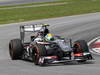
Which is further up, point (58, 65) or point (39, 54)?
point (39, 54)

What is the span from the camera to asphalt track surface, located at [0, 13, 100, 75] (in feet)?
36.5

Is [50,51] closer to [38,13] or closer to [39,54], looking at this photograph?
[39,54]

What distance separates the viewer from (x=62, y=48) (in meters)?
13.0

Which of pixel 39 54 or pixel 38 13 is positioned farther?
pixel 38 13

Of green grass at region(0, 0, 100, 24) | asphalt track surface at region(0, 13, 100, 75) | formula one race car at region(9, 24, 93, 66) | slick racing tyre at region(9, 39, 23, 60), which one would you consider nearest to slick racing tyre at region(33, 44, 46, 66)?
formula one race car at region(9, 24, 93, 66)

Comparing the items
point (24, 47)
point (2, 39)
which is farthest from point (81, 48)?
point (2, 39)

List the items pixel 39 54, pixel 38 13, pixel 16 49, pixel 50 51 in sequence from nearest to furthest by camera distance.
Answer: pixel 39 54 → pixel 50 51 → pixel 16 49 → pixel 38 13

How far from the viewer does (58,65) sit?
42.8 feet

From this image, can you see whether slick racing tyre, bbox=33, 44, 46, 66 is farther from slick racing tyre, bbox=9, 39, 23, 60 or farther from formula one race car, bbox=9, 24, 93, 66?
slick racing tyre, bbox=9, 39, 23, 60

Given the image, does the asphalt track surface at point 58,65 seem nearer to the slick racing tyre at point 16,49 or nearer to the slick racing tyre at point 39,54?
the slick racing tyre at point 39,54

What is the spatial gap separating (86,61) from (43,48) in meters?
1.92

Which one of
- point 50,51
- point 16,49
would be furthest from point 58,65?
point 16,49

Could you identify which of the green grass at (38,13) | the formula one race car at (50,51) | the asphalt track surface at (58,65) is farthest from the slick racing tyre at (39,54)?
the green grass at (38,13)

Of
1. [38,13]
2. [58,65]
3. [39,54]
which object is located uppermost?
[38,13]
